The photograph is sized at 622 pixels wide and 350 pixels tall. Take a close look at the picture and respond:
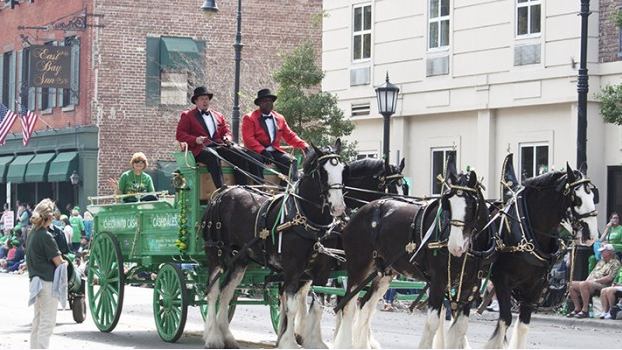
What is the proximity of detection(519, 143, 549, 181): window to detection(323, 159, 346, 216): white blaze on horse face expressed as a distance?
45.7ft

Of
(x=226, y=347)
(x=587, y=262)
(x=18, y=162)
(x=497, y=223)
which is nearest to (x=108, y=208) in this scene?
(x=226, y=347)

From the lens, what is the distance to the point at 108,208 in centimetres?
1773

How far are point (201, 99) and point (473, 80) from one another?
13454mm

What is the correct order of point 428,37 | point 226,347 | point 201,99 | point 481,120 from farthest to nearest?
point 428,37, point 481,120, point 201,99, point 226,347

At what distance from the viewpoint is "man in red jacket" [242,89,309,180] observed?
15.7 meters

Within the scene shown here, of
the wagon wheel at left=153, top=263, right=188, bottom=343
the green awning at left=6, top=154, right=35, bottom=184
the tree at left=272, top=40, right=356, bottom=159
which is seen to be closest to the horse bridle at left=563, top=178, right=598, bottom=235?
the wagon wheel at left=153, top=263, right=188, bottom=343

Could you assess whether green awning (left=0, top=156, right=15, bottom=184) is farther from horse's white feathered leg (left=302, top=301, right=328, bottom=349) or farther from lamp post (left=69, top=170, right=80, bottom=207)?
horse's white feathered leg (left=302, top=301, right=328, bottom=349)

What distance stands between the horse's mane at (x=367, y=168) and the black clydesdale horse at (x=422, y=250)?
42.9 inches

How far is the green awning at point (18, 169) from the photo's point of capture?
4500 centimetres

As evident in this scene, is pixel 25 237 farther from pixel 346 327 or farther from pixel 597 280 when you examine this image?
pixel 346 327

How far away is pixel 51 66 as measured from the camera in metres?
40.8

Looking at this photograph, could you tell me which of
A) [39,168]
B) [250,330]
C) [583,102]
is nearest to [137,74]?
[39,168]

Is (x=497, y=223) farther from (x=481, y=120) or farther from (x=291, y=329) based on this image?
(x=481, y=120)

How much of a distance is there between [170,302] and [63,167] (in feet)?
89.3
